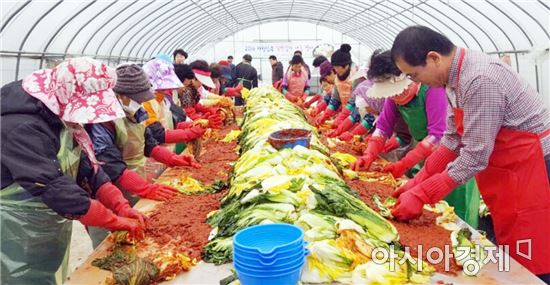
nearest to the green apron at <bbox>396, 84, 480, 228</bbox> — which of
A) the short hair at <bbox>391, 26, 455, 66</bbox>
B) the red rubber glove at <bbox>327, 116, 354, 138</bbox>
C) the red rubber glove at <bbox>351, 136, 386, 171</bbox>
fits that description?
the red rubber glove at <bbox>351, 136, 386, 171</bbox>

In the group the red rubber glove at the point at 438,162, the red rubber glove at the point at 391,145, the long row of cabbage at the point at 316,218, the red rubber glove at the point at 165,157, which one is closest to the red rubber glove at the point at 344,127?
the red rubber glove at the point at 391,145

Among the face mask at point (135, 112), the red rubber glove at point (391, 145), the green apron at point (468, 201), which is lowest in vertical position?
the green apron at point (468, 201)

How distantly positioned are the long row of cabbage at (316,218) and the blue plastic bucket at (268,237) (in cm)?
31

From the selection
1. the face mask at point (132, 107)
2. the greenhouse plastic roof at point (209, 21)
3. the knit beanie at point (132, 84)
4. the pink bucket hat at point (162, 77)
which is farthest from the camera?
the greenhouse plastic roof at point (209, 21)

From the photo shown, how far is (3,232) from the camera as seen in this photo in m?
2.59

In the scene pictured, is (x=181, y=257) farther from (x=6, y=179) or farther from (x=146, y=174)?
(x=146, y=174)

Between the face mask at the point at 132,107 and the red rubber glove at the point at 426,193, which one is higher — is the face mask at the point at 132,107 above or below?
above

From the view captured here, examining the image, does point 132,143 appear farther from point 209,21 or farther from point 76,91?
point 209,21

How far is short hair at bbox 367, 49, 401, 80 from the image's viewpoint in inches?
141

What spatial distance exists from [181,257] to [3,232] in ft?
3.50

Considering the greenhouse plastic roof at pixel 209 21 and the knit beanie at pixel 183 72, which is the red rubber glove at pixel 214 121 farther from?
the greenhouse plastic roof at pixel 209 21

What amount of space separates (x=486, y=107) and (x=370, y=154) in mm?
1790

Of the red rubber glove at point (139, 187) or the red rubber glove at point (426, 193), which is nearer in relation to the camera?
the red rubber glove at point (426, 193)

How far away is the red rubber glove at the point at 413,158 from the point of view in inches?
149
